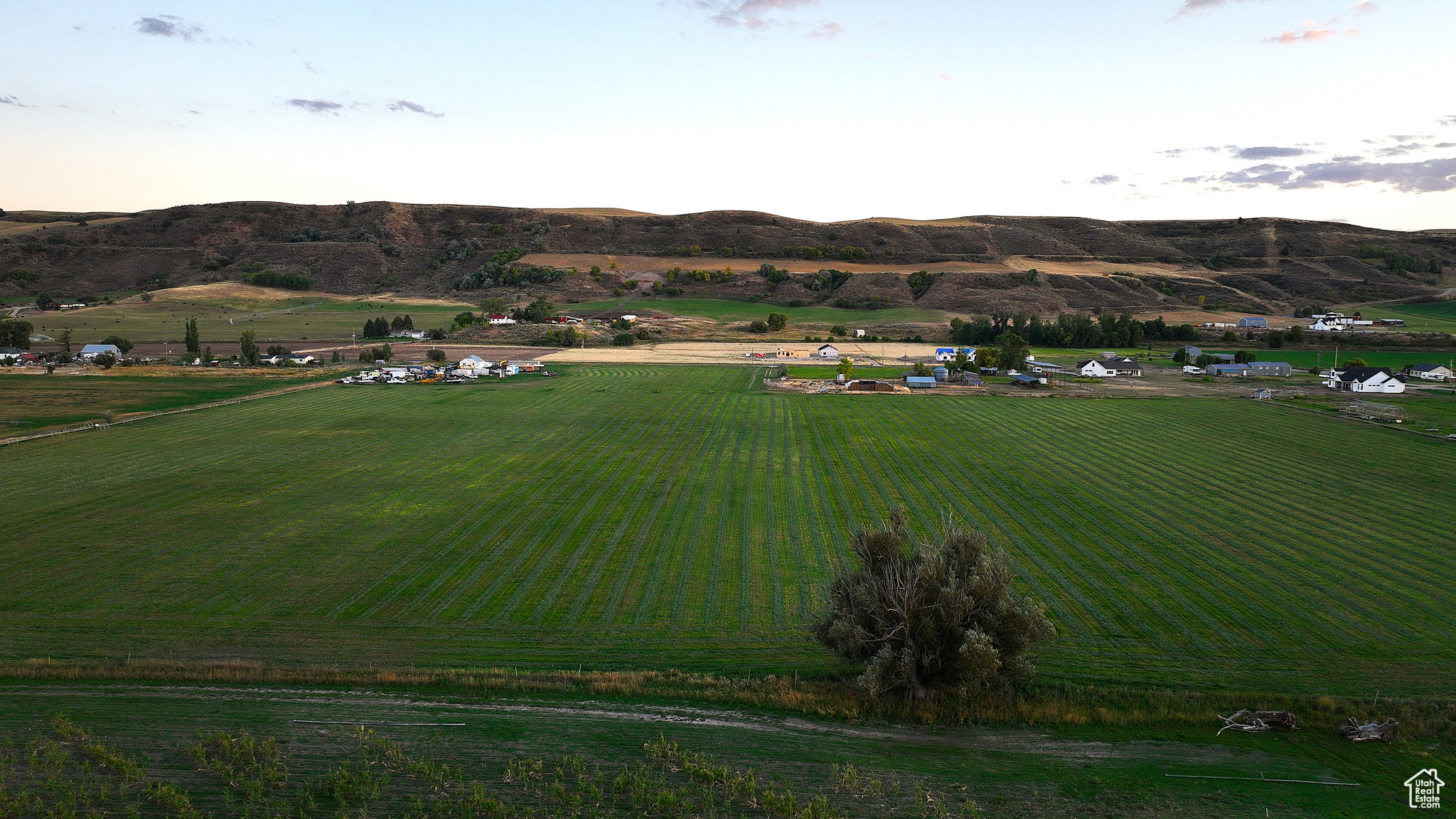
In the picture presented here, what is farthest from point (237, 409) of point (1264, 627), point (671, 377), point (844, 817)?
point (1264, 627)

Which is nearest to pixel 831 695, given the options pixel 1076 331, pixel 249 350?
pixel 249 350

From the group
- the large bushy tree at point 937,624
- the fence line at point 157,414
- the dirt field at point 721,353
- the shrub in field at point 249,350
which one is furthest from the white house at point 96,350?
the large bushy tree at point 937,624

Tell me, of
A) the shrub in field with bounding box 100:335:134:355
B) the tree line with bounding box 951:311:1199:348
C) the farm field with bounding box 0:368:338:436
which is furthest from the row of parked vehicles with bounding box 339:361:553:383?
the tree line with bounding box 951:311:1199:348

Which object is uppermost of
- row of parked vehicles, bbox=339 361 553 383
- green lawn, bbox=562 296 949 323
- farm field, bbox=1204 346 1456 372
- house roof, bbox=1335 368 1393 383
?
green lawn, bbox=562 296 949 323

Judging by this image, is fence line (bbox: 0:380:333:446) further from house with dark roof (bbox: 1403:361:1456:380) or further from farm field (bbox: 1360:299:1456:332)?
farm field (bbox: 1360:299:1456:332)

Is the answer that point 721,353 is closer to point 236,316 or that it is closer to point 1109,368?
point 1109,368

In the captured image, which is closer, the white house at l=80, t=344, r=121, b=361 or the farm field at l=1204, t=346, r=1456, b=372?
the white house at l=80, t=344, r=121, b=361

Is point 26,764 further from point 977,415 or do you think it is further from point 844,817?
point 977,415

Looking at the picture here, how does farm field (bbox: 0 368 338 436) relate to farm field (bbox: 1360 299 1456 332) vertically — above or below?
below
